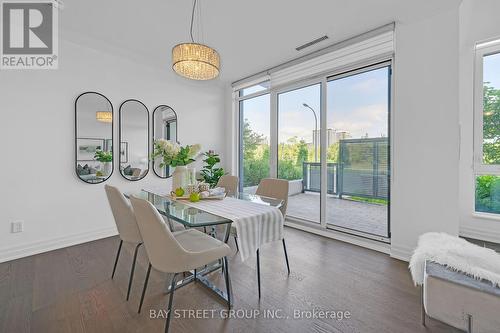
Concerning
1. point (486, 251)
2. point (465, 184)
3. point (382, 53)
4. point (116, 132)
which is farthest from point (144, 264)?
point (465, 184)

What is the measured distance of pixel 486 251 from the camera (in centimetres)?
159

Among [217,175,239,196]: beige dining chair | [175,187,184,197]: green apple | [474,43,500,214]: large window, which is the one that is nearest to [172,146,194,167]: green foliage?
[175,187,184,197]: green apple

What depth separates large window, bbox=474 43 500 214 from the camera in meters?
3.06

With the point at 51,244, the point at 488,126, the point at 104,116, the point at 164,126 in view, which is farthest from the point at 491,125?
the point at 51,244

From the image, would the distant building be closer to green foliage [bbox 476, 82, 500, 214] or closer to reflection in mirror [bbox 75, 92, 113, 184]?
green foliage [bbox 476, 82, 500, 214]

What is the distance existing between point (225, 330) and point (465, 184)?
385cm

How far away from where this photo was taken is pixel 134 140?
3.60 meters

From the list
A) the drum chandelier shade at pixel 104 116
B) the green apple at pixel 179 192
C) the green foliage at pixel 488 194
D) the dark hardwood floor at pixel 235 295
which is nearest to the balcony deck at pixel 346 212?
the dark hardwood floor at pixel 235 295

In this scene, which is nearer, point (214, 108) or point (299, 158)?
point (299, 158)

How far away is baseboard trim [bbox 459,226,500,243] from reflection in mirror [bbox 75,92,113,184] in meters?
5.25

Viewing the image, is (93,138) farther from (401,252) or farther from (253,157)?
(401,252)

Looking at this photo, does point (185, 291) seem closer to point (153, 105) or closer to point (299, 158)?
point (299, 158)

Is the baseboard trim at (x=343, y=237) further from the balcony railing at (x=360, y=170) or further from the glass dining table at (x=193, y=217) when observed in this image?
the glass dining table at (x=193, y=217)

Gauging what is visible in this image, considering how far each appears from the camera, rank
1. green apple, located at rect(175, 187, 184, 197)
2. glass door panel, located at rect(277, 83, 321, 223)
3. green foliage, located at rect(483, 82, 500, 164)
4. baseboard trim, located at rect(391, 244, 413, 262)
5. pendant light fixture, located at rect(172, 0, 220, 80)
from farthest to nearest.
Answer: glass door panel, located at rect(277, 83, 321, 223)
green foliage, located at rect(483, 82, 500, 164)
baseboard trim, located at rect(391, 244, 413, 262)
green apple, located at rect(175, 187, 184, 197)
pendant light fixture, located at rect(172, 0, 220, 80)
